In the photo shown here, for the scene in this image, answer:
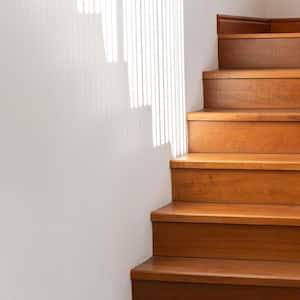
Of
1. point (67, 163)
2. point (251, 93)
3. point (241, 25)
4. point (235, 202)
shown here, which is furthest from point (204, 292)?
point (241, 25)

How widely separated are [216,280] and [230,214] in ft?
1.00

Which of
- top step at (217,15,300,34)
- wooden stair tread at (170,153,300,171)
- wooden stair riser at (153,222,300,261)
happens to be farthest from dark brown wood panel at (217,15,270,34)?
wooden stair riser at (153,222,300,261)

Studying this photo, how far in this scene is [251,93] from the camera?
3898 mm

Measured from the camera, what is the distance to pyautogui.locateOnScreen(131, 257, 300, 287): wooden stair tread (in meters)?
2.95

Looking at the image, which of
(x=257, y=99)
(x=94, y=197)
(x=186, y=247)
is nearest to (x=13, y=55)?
(x=94, y=197)

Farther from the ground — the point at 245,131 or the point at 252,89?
the point at 252,89

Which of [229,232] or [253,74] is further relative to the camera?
[253,74]

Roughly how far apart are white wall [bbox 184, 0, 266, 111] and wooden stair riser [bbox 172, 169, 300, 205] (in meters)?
0.41

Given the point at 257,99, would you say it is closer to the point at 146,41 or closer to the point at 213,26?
the point at 213,26

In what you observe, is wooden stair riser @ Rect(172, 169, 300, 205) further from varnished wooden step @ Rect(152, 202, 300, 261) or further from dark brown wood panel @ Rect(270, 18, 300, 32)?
dark brown wood panel @ Rect(270, 18, 300, 32)

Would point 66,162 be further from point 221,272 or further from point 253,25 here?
point 253,25

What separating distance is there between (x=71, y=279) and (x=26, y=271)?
0.31 m

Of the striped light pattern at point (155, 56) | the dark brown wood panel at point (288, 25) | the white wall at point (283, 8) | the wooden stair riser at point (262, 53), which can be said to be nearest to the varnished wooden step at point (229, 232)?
the striped light pattern at point (155, 56)

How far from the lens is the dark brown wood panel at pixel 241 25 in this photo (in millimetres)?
4336
